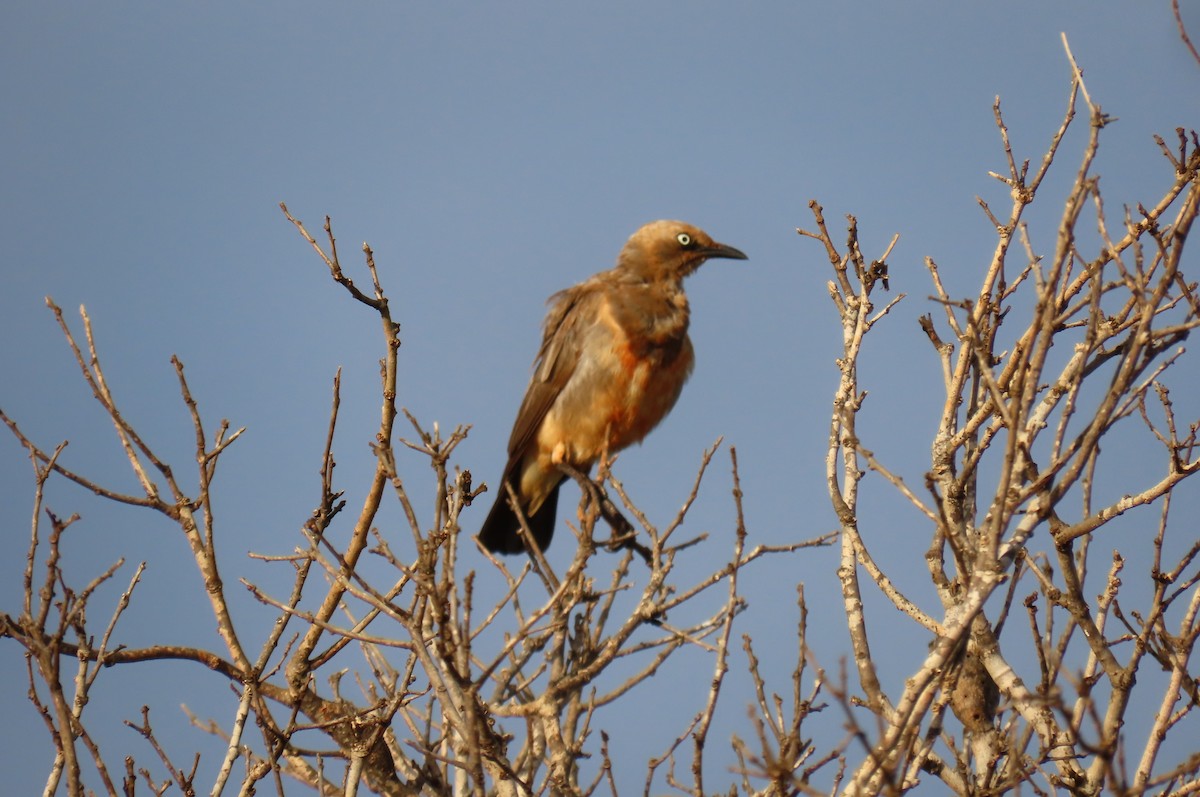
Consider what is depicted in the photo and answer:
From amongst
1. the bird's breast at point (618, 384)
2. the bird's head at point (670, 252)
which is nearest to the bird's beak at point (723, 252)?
the bird's head at point (670, 252)

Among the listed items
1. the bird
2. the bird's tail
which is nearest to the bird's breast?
the bird

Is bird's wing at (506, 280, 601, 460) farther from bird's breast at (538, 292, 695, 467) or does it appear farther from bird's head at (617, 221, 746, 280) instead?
bird's head at (617, 221, 746, 280)

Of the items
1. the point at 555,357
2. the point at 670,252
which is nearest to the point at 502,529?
the point at 555,357

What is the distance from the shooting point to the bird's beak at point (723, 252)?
7.95m

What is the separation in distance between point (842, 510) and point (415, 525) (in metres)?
1.93

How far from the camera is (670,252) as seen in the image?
791cm

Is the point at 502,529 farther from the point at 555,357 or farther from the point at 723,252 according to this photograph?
the point at 723,252

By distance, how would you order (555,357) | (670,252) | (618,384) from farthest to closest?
(670,252), (555,357), (618,384)

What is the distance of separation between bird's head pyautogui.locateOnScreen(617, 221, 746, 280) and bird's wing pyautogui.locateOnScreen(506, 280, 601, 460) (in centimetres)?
34

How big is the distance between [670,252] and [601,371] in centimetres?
110


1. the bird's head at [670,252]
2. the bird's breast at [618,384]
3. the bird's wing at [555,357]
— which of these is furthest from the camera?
the bird's head at [670,252]

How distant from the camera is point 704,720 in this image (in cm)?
417

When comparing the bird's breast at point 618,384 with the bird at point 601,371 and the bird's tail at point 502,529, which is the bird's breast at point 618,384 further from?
the bird's tail at point 502,529

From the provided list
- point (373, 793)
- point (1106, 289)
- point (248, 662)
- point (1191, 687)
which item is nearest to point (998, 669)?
point (1191, 687)
